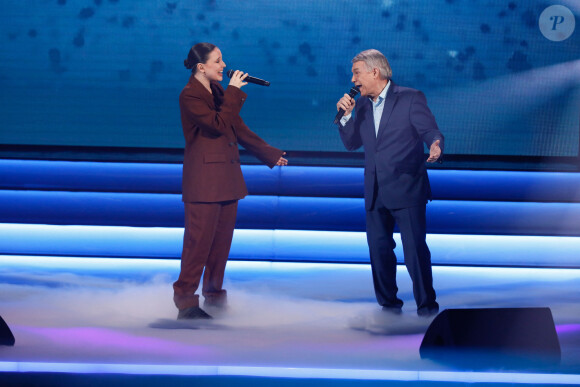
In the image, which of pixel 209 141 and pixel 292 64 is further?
pixel 292 64

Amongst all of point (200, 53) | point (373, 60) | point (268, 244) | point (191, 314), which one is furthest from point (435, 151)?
point (268, 244)

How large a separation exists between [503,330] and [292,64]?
2.84 m

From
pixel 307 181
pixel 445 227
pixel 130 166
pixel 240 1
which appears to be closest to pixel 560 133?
pixel 445 227

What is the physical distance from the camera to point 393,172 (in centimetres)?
327

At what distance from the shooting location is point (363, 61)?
3.33 metres

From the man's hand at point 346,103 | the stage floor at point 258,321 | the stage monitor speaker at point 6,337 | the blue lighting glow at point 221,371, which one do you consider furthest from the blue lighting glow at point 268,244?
the blue lighting glow at point 221,371

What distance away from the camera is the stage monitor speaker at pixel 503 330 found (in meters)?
2.39

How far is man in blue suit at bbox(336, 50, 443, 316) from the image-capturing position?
3254 mm

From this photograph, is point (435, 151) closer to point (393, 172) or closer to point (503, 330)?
point (393, 172)

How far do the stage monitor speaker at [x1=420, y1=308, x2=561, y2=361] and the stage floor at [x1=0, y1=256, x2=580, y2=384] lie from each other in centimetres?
7

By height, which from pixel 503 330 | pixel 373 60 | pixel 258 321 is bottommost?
pixel 258 321

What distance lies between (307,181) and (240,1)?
1327mm

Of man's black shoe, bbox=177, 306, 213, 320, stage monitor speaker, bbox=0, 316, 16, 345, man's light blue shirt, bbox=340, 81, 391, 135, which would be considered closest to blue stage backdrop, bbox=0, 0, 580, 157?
man's light blue shirt, bbox=340, 81, 391, 135

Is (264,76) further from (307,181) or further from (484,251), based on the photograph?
(484,251)
